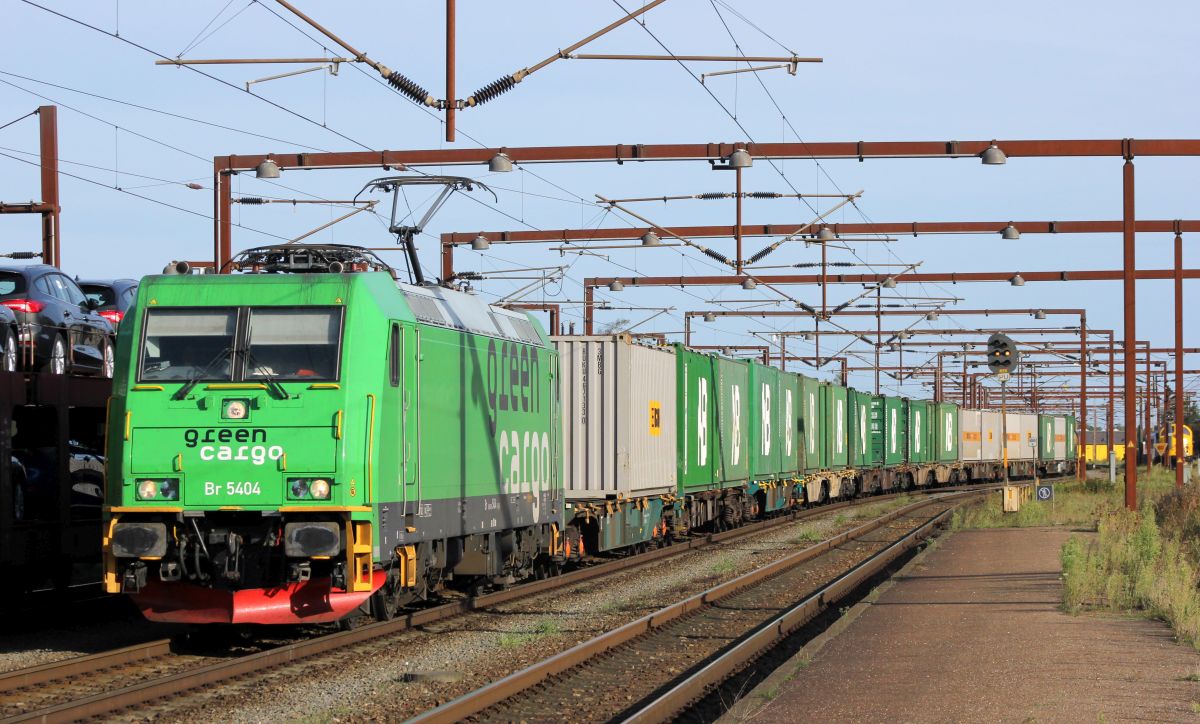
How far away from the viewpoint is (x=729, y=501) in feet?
105

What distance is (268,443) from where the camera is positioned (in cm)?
1305

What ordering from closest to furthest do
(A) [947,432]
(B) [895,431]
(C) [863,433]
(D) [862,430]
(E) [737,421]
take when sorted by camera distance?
1. (E) [737,421]
2. (D) [862,430]
3. (C) [863,433]
4. (B) [895,431]
5. (A) [947,432]

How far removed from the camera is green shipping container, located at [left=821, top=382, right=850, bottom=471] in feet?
137

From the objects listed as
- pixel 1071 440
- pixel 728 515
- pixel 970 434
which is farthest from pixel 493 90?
pixel 1071 440

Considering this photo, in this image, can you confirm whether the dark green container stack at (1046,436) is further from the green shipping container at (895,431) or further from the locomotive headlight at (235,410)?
the locomotive headlight at (235,410)

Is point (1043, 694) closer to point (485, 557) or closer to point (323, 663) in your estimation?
point (323, 663)

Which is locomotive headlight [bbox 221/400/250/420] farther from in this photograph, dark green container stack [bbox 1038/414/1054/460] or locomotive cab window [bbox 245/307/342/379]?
dark green container stack [bbox 1038/414/1054/460]

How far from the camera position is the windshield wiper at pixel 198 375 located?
519 inches

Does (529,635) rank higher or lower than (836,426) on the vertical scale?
lower

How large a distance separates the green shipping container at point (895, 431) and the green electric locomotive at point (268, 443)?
3745 cm

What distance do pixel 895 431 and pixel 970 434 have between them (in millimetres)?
16080

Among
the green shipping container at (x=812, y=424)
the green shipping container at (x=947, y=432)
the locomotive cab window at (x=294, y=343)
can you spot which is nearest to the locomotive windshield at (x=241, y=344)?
the locomotive cab window at (x=294, y=343)

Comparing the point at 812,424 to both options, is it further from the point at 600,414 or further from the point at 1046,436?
the point at 1046,436

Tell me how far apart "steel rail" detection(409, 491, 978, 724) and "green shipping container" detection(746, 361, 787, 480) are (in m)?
7.58
